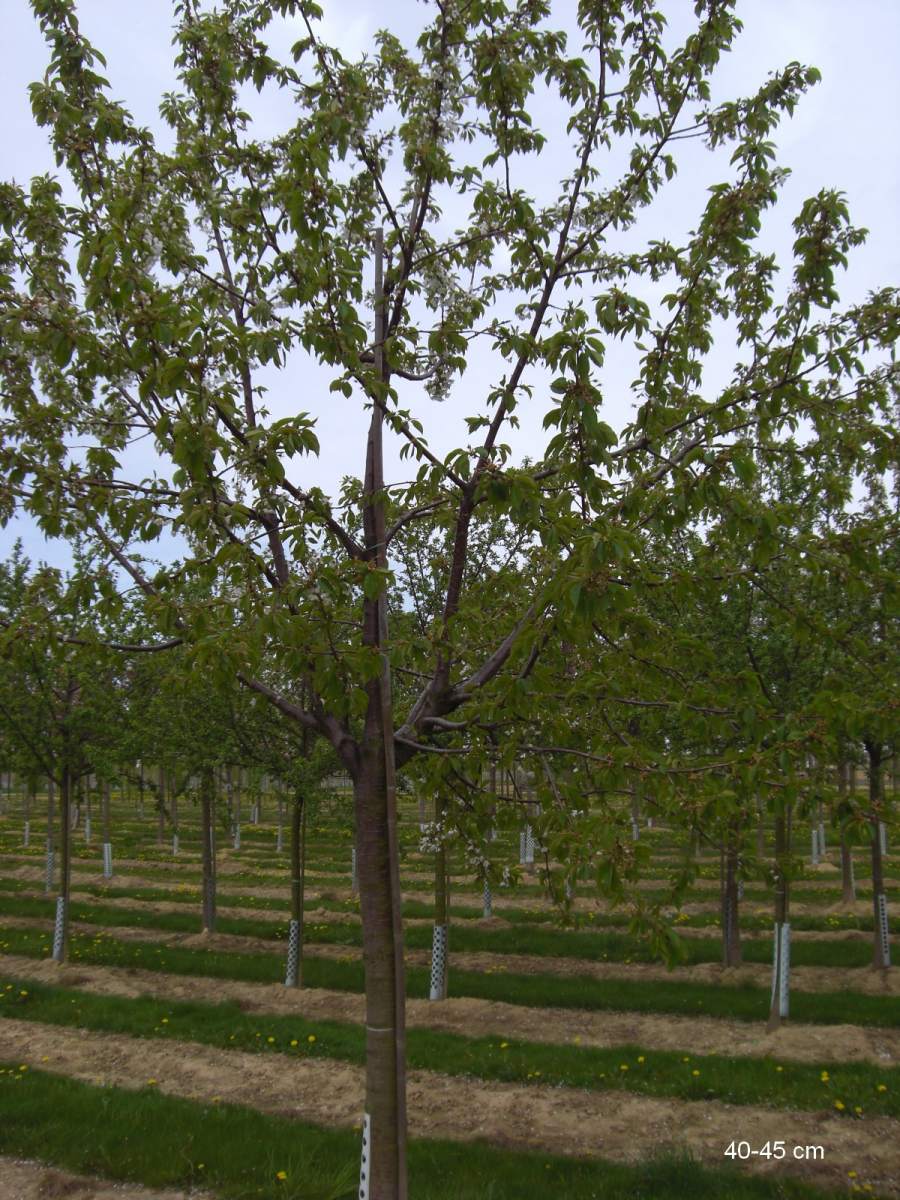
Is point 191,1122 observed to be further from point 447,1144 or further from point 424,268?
point 424,268

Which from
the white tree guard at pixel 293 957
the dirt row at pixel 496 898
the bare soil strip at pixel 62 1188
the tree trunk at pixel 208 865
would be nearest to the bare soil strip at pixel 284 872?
the dirt row at pixel 496 898

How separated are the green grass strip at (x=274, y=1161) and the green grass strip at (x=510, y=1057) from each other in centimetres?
209

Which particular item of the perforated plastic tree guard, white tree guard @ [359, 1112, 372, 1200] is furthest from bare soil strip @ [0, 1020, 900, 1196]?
the perforated plastic tree guard

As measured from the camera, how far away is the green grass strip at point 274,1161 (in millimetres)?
6738

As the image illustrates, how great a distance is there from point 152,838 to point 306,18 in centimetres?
3837

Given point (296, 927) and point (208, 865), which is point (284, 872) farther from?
point (296, 927)

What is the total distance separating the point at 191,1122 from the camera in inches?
312

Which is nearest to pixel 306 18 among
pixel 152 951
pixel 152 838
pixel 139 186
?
pixel 139 186

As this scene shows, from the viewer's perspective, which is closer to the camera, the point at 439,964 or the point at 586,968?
the point at 439,964

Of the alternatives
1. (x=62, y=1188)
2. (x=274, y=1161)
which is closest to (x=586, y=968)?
(x=274, y=1161)

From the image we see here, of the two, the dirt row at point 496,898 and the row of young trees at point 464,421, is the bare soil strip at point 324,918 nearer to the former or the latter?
the dirt row at point 496,898

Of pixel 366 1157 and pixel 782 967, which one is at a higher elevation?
pixel 366 1157

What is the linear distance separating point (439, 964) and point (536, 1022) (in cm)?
172

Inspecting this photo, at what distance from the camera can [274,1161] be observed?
711 cm
